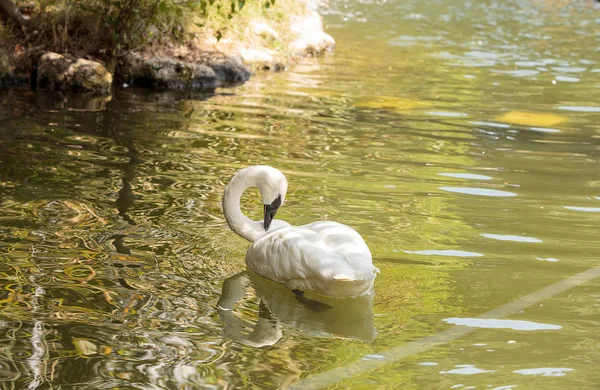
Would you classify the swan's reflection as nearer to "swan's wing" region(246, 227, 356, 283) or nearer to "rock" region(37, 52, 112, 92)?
"swan's wing" region(246, 227, 356, 283)

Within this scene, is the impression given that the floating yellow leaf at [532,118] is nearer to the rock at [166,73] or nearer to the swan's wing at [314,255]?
the rock at [166,73]

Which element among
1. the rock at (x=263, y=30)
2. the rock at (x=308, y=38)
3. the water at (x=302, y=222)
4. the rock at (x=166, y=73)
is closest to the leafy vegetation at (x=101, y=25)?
the rock at (x=166, y=73)

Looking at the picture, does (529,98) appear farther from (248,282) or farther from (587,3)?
(587,3)

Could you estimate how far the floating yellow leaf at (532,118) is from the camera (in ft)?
38.3

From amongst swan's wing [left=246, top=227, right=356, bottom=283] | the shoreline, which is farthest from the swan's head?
the shoreline

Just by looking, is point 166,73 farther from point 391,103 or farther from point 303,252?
point 303,252

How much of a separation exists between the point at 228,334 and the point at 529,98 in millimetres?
9468

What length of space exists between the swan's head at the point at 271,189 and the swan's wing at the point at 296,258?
370 millimetres

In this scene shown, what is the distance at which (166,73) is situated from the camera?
14297 mm

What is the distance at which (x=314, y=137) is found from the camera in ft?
34.9

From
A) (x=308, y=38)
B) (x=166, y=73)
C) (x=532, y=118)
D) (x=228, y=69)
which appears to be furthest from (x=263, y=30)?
(x=532, y=118)

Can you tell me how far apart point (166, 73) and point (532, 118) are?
570 centimetres

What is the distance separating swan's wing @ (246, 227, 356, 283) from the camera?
5.29m

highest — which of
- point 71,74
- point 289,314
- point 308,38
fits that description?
point 308,38
